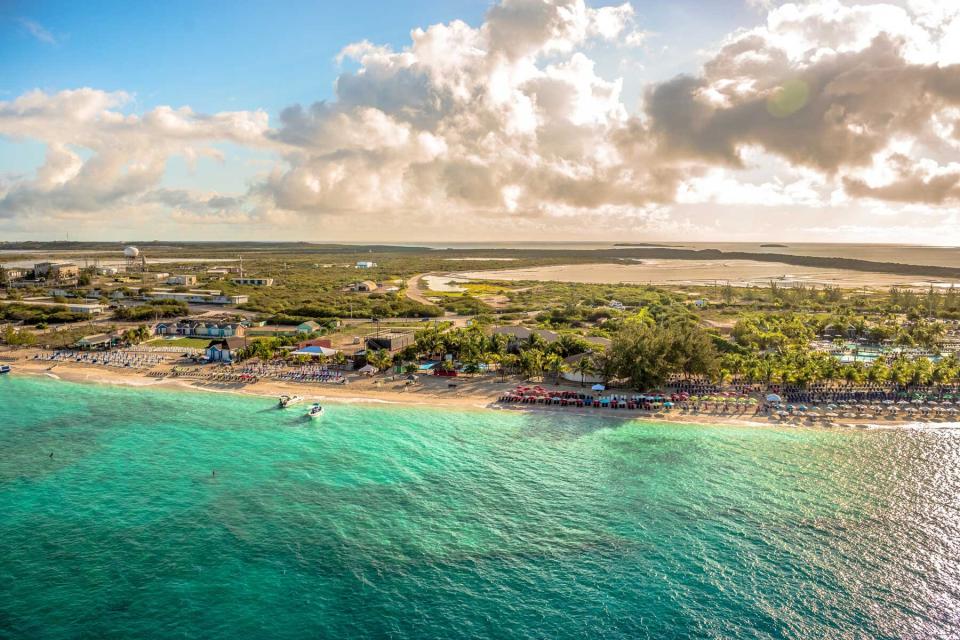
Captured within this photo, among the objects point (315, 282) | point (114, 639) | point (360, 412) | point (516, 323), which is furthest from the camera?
point (315, 282)

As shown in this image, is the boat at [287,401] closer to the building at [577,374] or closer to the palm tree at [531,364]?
the palm tree at [531,364]

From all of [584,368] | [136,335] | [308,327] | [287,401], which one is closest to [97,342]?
[136,335]

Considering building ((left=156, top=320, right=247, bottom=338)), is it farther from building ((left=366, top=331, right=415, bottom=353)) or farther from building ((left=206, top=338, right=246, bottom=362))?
building ((left=366, top=331, right=415, bottom=353))

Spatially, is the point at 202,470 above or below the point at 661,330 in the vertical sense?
below

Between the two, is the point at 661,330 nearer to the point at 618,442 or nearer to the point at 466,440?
the point at 618,442

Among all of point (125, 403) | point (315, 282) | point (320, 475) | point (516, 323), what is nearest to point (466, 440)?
point (320, 475)

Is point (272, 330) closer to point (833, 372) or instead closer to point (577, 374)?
point (577, 374)
